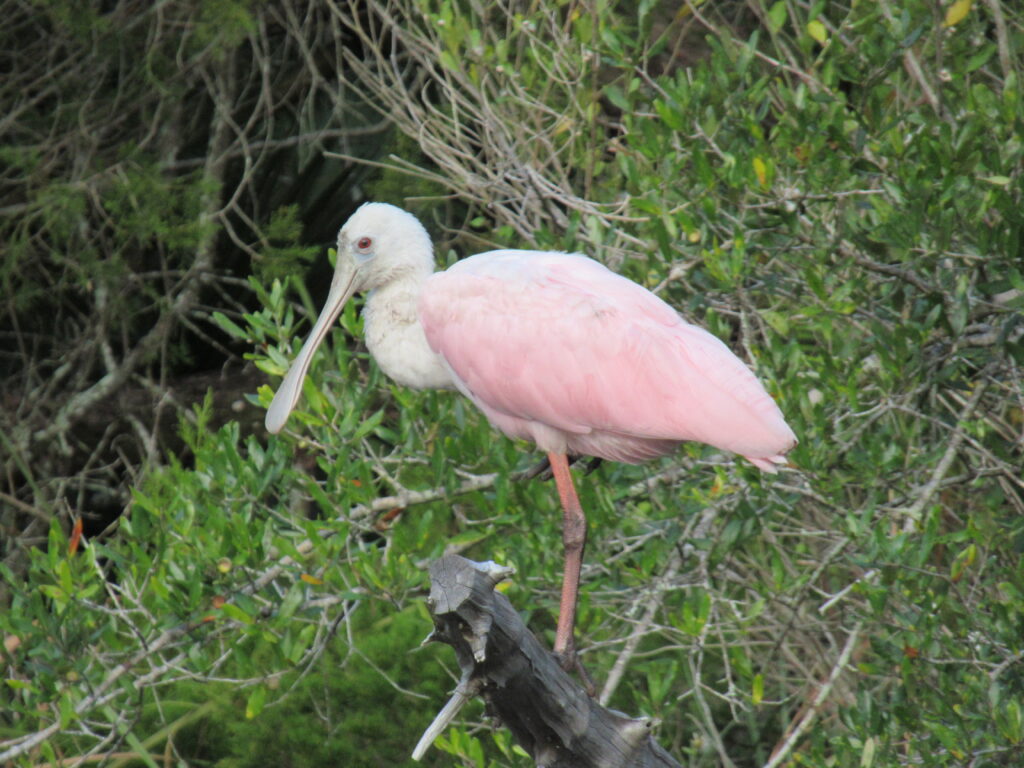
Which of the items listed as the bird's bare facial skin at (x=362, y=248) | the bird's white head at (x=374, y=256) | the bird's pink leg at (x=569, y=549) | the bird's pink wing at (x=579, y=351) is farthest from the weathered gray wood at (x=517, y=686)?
the bird's bare facial skin at (x=362, y=248)

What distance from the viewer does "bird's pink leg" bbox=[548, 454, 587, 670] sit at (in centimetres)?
358

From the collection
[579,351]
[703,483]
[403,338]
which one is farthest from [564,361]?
[703,483]

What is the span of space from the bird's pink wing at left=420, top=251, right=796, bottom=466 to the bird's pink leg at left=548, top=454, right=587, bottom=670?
0.46ft

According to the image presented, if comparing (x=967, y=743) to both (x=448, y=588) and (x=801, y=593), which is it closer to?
(x=801, y=593)

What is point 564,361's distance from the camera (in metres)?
3.68

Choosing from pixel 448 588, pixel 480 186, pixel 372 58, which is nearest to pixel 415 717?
pixel 480 186

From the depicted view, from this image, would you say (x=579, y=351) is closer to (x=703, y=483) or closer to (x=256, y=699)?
(x=703, y=483)

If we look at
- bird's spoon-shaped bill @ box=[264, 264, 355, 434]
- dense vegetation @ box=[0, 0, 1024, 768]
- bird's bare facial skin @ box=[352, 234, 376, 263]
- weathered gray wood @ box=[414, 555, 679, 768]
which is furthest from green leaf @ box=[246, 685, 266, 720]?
bird's bare facial skin @ box=[352, 234, 376, 263]

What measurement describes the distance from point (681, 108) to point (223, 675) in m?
2.90

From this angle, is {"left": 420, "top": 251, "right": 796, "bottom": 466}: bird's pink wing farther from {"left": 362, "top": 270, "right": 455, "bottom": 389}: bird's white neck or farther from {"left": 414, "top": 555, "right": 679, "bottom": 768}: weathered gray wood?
{"left": 414, "top": 555, "right": 679, "bottom": 768}: weathered gray wood

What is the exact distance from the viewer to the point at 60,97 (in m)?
6.80

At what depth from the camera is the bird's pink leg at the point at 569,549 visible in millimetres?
3584

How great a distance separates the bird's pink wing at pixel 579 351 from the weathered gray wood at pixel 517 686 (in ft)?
2.39

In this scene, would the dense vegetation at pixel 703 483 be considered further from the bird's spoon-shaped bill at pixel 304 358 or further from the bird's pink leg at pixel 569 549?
the bird's pink leg at pixel 569 549
